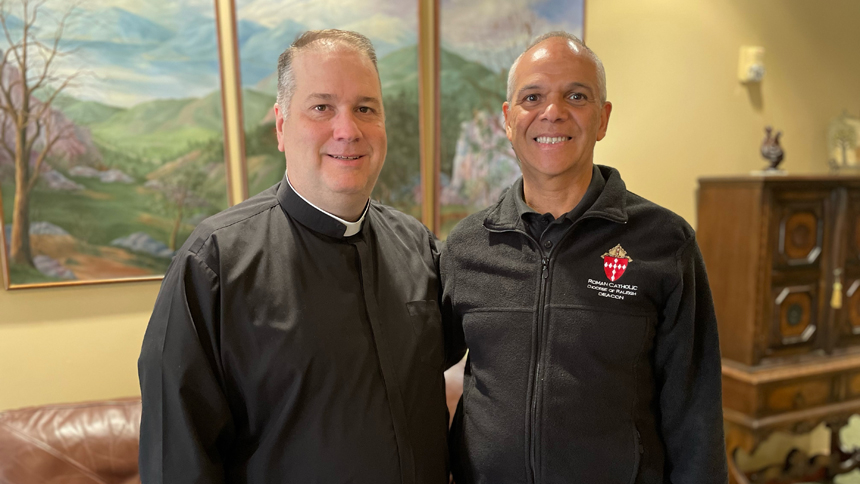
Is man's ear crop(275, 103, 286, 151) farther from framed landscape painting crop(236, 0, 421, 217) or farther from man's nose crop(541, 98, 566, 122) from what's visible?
framed landscape painting crop(236, 0, 421, 217)

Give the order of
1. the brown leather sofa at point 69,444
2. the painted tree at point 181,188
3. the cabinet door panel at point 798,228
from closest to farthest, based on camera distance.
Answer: the brown leather sofa at point 69,444
the painted tree at point 181,188
the cabinet door panel at point 798,228

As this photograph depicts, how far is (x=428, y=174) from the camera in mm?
2641

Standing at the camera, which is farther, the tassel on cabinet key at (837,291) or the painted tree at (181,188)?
the tassel on cabinet key at (837,291)

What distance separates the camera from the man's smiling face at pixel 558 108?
1329mm

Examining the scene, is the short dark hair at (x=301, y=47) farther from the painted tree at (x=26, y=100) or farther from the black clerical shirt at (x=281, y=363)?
the painted tree at (x=26, y=100)

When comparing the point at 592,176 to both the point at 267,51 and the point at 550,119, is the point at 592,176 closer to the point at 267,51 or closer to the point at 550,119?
the point at 550,119

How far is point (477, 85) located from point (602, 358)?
1.72m

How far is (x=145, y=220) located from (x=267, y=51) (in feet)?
2.66

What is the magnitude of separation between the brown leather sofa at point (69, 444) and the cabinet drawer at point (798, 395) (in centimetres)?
292

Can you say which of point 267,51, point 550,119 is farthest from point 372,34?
point 550,119

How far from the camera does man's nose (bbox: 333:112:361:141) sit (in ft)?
3.95

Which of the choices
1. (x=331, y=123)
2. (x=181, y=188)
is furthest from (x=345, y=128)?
(x=181, y=188)

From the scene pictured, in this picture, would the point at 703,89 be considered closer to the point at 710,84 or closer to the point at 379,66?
the point at 710,84

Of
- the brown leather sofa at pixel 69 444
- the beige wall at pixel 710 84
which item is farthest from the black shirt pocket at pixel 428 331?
the beige wall at pixel 710 84
